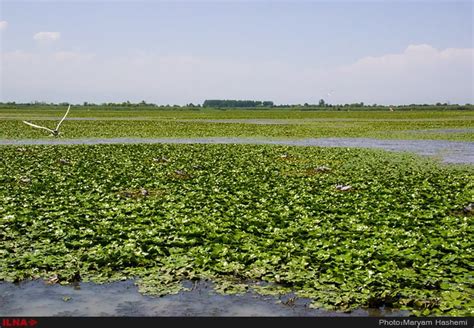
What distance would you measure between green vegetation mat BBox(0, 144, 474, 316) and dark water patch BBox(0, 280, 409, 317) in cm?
26

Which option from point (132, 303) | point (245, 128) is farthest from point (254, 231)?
point (245, 128)

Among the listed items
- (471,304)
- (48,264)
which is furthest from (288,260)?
(48,264)

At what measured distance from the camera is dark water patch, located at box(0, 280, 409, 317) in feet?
21.6

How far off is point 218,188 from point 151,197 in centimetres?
233

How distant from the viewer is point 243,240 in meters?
9.66

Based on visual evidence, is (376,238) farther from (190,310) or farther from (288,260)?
(190,310)

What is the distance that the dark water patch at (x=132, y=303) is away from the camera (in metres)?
6.59
